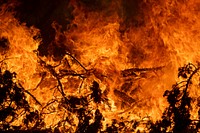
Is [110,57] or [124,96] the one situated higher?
[110,57]

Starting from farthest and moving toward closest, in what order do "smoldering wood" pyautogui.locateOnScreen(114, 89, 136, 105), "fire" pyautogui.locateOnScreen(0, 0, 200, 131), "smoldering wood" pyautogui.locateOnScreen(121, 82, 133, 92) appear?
"smoldering wood" pyautogui.locateOnScreen(121, 82, 133, 92) → "smoldering wood" pyautogui.locateOnScreen(114, 89, 136, 105) → "fire" pyautogui.locateOnScreen(0, 0, 200, 131)

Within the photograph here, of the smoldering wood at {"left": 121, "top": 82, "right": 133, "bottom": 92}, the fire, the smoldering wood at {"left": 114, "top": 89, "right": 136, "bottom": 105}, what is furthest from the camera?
the smoldering wood at {"left": 121, "top": 82, "right": 133, "bottom": 92}

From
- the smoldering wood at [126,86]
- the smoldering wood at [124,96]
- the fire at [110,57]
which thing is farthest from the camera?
the smoldering wood at [126,86]

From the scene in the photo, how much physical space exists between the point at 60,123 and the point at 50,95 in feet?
1.41

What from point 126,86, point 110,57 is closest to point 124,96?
point 126,86

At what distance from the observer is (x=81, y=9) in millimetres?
5379

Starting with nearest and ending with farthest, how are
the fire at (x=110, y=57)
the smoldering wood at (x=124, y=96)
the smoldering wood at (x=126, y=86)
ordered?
the fire at (x=110, y=57) → the smoldering wood at (x=124, y=96) → the smoldering wood at (x=126, y=86)

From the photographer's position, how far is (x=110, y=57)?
5.18m

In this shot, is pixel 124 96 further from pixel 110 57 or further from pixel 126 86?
pixel 110 57

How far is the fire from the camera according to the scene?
16.3ft

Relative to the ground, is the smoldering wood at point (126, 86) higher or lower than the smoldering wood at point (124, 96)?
higher

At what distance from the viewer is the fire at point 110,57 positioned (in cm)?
497

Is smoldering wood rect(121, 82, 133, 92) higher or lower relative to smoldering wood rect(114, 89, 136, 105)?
higher

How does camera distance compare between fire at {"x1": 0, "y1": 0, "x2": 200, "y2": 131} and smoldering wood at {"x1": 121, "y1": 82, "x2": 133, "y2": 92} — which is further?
smoldering wood at {"x1": 121, "y1": 82, "x2": 133, "y2": 92}
